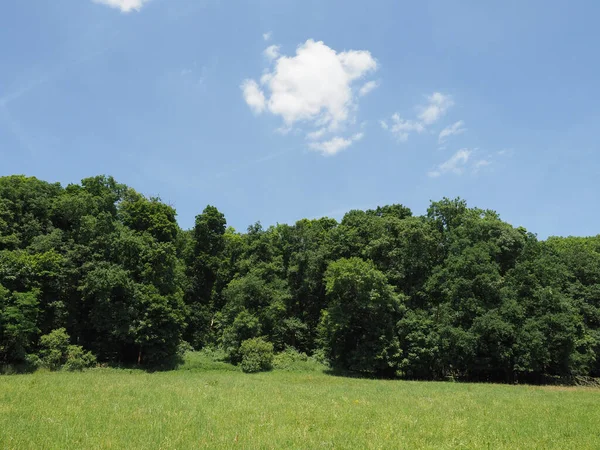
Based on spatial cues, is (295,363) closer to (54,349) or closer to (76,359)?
(76,359)

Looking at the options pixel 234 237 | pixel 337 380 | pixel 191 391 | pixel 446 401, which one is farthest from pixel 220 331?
pixel 446 401

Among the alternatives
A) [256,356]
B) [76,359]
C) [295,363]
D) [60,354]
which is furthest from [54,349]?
[295,363]

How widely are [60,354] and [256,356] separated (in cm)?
1645

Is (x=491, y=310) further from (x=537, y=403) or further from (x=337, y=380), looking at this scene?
(x=537, y=403)

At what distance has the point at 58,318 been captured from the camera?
35.5 metres

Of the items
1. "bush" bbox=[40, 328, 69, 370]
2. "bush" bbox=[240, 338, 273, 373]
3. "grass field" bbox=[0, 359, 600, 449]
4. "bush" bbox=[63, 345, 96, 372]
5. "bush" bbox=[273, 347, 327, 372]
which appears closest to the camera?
"grass field" bbox=[0, 359, 600, 449]

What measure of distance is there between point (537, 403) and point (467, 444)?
11.7 m

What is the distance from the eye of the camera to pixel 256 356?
3784 centimetres

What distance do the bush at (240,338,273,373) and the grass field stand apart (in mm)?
17415

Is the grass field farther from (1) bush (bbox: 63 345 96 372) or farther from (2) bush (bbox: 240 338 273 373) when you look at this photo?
(2) bush (bbox: 240 338 273 373)

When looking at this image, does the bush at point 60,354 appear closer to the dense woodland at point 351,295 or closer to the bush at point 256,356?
the dense woodland at point 351,295

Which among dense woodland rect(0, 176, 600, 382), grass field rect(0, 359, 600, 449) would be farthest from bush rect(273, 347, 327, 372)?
grass field rect(0, 359, 600, 449)

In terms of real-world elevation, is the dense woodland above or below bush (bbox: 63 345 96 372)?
above

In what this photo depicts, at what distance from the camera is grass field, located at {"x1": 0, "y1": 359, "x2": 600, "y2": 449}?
33.7 ft
